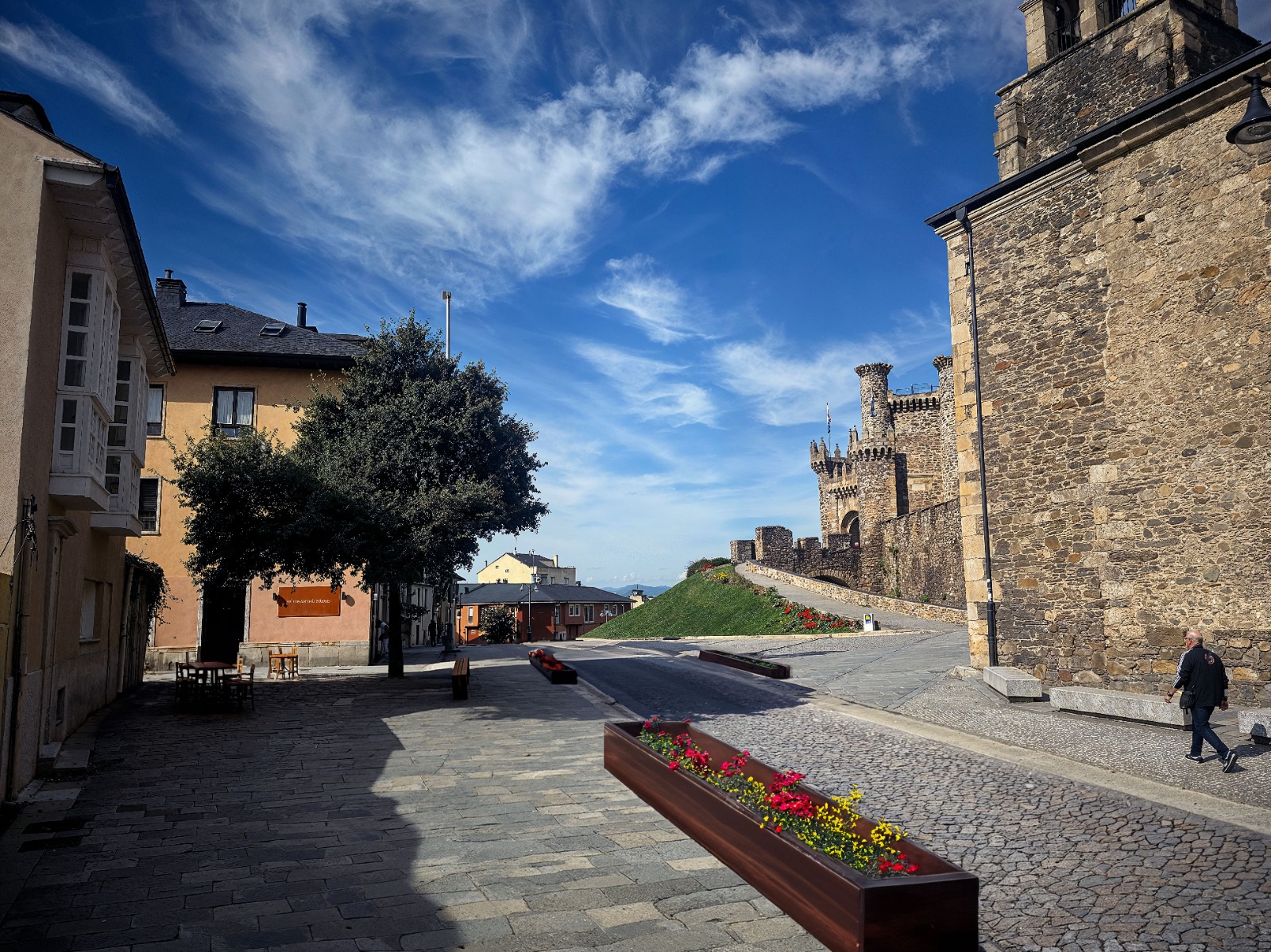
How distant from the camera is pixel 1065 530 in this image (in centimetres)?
1476

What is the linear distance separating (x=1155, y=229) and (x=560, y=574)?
4654 inches

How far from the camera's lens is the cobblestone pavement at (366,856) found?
5.07 metres

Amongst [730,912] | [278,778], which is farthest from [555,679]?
[730,912]

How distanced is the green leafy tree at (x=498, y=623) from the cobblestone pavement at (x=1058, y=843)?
41.3 m

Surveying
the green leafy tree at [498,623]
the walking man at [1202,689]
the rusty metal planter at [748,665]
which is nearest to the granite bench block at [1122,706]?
the walking man at [1202,689]

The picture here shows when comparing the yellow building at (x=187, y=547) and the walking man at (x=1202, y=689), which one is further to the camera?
the yellow building at (x=187, y=547)

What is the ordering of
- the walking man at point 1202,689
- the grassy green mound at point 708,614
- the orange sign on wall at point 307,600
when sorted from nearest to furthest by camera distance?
the walking man at point 1202,689
the orange sign on wall at point 307,600
the grassy green mound at point 708,614

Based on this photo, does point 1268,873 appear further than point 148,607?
No

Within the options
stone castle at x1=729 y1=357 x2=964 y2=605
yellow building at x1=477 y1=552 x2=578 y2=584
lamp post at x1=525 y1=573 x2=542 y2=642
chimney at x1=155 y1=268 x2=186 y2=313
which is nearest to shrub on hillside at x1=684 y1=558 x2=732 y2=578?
stone castle at x1=729 y1=357 x2=964 y2=605

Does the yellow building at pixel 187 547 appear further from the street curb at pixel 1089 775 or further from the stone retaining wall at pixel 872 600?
the stone retaining wall at pixel 872 600

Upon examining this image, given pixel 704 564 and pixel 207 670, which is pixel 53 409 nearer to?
pixel 207 670

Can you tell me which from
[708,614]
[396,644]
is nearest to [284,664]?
[396,644]

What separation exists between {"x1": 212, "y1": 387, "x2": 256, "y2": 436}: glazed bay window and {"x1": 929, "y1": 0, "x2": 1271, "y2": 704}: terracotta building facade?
18940mm

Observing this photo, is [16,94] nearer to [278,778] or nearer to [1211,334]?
[278,778]
